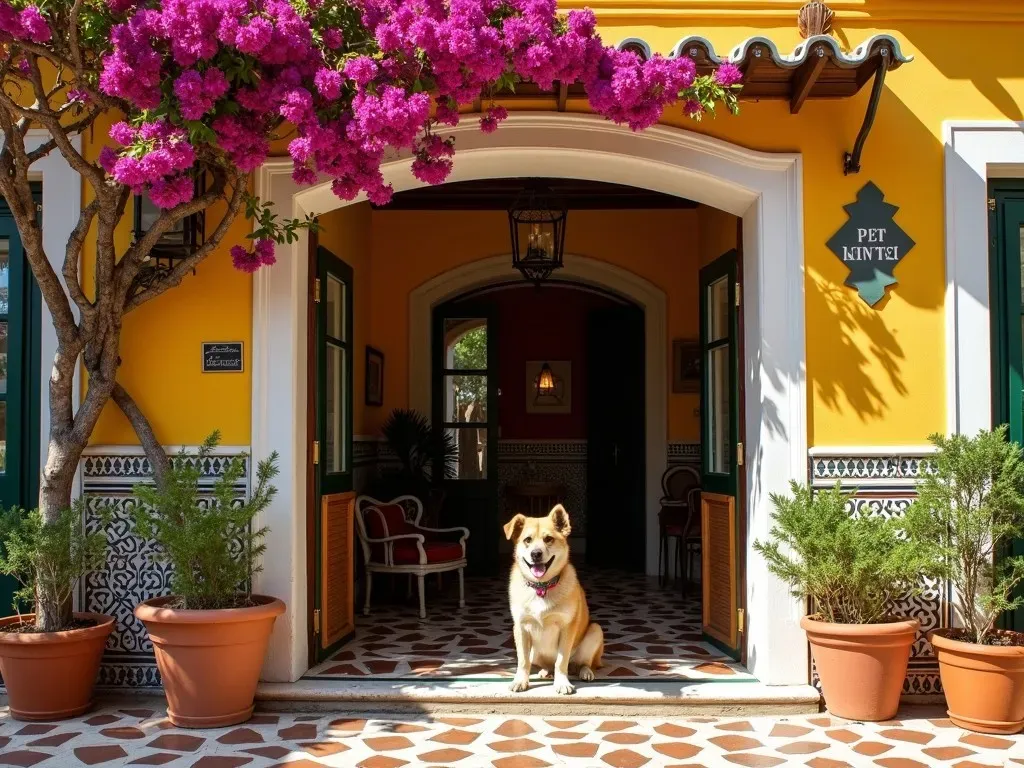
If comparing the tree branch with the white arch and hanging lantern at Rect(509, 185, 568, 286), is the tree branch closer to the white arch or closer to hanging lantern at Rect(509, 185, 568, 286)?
the white arch

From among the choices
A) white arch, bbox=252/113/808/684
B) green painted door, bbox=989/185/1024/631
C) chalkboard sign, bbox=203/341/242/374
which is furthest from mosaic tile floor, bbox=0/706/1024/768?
chalkboard sign, bbox=203/341/242/374

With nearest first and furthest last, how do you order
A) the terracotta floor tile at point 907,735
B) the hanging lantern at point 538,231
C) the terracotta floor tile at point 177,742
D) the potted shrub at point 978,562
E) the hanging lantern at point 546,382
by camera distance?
the terracotta floor tile at point 177,742 → the terracotta floor tile at point 907,735 → the potted shrub at point 978,562 → the hanging lantern at point 538,231 → the hanging lantern at point 546,382

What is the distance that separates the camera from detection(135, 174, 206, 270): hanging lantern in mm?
4680

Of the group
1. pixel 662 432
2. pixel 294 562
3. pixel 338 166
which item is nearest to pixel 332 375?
pixel 294 562

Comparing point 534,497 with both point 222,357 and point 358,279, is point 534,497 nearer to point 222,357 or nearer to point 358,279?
point 358,279

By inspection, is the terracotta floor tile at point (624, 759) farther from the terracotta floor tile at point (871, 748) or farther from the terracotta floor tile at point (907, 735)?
the terracotta floor tile at point (907, 735)

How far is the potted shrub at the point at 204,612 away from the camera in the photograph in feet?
14.0

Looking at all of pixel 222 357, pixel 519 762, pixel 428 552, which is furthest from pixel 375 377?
pixel 519 762

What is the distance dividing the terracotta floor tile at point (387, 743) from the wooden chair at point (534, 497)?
5.12 meters

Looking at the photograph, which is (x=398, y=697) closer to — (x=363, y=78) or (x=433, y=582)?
(x=363, y=78)

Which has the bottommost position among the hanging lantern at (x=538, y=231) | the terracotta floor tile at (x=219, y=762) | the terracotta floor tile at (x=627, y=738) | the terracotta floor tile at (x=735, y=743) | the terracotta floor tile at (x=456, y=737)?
the terracotta floor tile at (x=735, y=743)

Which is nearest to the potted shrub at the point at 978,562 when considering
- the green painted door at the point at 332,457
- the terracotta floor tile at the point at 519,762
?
the terracotta floor tile at the point at 519,762

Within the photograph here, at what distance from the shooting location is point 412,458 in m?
7.88

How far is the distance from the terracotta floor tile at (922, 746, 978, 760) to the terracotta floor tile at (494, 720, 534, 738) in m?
1.63
